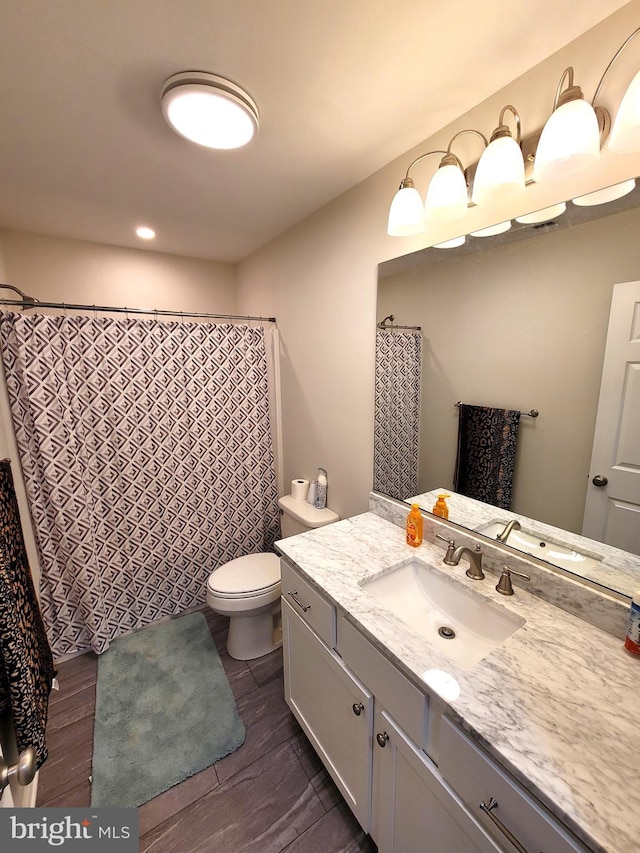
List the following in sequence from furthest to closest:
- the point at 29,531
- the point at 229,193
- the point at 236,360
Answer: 1. the point at 236,360
2. the point at 29,531
3. the point at 229,193

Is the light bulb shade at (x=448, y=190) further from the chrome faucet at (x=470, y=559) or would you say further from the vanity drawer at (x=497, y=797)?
the vanity drawer at (x=497, y=797)

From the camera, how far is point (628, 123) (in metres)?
0.76

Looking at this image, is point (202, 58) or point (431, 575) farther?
point (431, 575)

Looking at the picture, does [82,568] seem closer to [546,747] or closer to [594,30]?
[546,747]

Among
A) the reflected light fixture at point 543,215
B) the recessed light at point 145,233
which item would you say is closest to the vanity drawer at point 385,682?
the reflected light fixture at point 543,215

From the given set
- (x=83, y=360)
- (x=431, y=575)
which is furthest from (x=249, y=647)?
(x=83, y=360)

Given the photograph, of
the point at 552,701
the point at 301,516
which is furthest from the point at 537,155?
the point at 301,516

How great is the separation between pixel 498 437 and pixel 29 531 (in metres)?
2.28

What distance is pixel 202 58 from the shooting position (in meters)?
0.95

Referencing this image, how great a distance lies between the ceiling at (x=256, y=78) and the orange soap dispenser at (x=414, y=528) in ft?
4.62

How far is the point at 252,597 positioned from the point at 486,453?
135 centimetres

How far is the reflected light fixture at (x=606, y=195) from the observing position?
858 mm

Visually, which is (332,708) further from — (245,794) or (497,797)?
(497,797)

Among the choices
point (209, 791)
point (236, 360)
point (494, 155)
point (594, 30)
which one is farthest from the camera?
point (236, 360)
